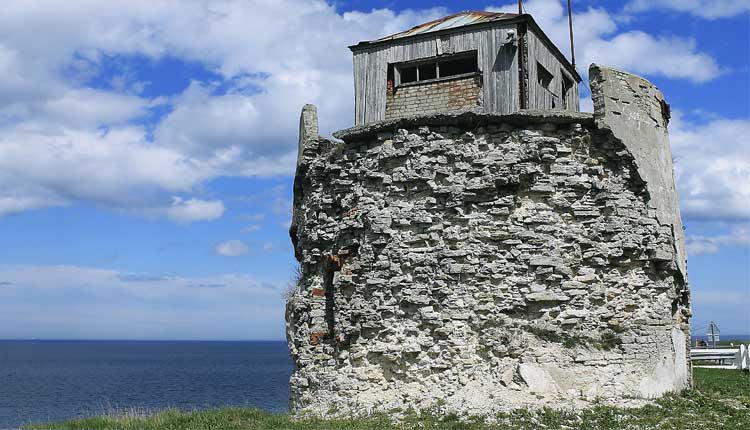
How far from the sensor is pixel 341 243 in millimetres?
11672

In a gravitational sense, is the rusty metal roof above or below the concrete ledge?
above

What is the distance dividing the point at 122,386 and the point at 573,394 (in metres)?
41.0

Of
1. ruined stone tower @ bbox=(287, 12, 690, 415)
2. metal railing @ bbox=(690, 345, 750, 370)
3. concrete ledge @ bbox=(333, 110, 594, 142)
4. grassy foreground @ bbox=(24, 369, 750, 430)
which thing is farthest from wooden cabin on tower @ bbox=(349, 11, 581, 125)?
metal railing @ bbox=(690, 345, 750, 370)

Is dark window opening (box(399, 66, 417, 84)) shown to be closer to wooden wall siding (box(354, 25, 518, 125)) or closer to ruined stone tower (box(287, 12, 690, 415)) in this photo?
wooden wall siding (box(354, 25, 518, 125))

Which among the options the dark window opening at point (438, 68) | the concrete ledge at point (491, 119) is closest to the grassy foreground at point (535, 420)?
the concrete ledge at point (491, 119)

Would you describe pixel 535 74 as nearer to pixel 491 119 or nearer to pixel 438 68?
pixel 438 68

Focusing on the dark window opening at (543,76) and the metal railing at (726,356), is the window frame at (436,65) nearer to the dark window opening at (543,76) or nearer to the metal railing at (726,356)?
the dark window opening at (543,76)

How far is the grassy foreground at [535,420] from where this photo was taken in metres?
9.14

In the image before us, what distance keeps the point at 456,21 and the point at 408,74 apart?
52.9 inches

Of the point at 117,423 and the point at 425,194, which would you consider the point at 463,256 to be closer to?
the point at 425,194

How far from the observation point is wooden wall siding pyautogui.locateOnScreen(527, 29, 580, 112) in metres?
12.3

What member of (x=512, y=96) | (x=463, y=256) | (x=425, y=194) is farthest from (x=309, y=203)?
(x=512, y=96)

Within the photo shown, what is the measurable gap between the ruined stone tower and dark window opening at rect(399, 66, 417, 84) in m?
1.85

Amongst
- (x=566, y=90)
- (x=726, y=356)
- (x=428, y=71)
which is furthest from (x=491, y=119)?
(x=726, y=356)
